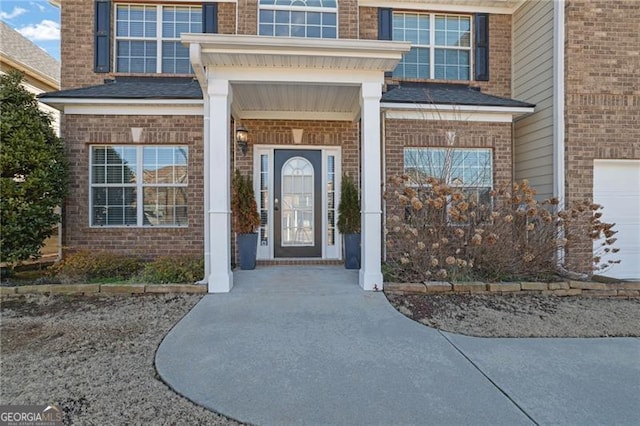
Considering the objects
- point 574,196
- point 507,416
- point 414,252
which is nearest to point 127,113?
point 414,252

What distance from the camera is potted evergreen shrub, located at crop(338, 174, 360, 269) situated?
6.43m

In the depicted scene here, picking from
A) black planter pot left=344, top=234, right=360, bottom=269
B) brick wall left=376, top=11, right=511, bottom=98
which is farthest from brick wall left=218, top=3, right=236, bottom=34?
brick wall left=376, top=11, right=511, bottom=98

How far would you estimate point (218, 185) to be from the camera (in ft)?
16.2

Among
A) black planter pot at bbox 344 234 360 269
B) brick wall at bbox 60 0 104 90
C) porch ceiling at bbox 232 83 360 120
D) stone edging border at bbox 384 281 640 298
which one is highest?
brick wall at bbox 60 0 104 90

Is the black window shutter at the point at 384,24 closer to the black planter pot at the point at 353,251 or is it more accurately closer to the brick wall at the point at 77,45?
the black planter pot at the point at 353,251

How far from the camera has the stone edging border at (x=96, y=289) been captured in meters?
4.81

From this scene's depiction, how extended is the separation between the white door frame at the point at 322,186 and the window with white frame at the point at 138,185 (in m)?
1.37

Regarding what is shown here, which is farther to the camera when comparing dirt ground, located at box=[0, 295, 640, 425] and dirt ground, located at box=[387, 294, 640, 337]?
dirt ground, located at box=[387, 294, 640, 337]

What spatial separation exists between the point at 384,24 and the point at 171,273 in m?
6.40

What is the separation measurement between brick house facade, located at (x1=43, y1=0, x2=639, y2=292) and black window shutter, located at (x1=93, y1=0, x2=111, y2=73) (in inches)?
0.8

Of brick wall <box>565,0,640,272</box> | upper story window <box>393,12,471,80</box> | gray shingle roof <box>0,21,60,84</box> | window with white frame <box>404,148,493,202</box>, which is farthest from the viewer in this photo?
gray shingle roof <box>0,21,60,84</box>

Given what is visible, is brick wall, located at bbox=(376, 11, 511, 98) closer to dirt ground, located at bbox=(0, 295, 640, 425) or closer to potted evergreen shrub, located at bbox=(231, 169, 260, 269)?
dirt ground, located at bbox=(0, 295, 640, 425)

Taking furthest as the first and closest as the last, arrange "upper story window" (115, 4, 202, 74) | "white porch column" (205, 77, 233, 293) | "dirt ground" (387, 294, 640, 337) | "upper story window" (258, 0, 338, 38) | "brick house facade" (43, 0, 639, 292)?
"upper story window" (115, 4, 202, 74)
"upper story window" (258, 0, 338, 38)
"brick house facade" (43, 0, 639, 292)
"white porch column" (205, 77, 233, 293)
"dirt ground" (387, 294, 640, 337)

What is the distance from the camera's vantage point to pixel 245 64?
4.88 metres
